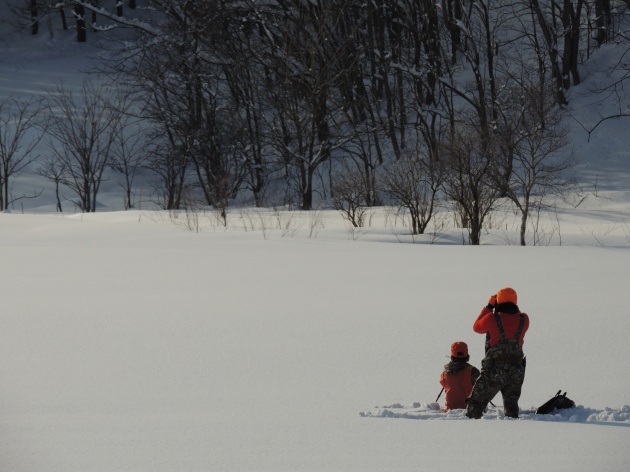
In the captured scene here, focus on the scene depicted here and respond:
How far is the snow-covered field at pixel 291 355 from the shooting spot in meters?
4.70

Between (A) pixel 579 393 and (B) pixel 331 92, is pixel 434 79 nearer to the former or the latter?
(B) pixel 331 92

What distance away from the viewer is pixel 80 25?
4731 cm

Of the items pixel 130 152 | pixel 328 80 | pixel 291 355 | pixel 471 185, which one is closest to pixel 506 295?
pixel 291 355

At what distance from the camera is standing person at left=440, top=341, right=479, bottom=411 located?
606 centimetres

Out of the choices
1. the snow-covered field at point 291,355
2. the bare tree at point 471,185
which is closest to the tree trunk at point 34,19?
the bare tree at point 471,185

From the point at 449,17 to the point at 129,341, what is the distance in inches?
1063

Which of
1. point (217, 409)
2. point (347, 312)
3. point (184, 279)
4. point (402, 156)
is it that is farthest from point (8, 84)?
point (217, 409)

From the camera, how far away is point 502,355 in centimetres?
583

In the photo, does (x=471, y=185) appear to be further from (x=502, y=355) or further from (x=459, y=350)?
(x=502, y=355)

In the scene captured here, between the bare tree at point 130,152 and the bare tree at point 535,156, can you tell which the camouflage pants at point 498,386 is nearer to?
the bare tree at point 535,156

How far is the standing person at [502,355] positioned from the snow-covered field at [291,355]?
0.18m

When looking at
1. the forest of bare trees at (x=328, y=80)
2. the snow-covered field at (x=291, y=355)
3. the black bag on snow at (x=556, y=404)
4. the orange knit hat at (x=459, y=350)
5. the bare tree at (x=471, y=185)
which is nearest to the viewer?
the snow-covered field at (x=291, y=355)

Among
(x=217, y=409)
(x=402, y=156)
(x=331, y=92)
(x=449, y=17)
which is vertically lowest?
(x=217, y=409)

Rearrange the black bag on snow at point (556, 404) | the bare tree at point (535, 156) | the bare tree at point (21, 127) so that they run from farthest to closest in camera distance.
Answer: the bare tree at point (21, 127) → the bare tree at point (535, 156) → the black bag on snow at point (556, 404)
